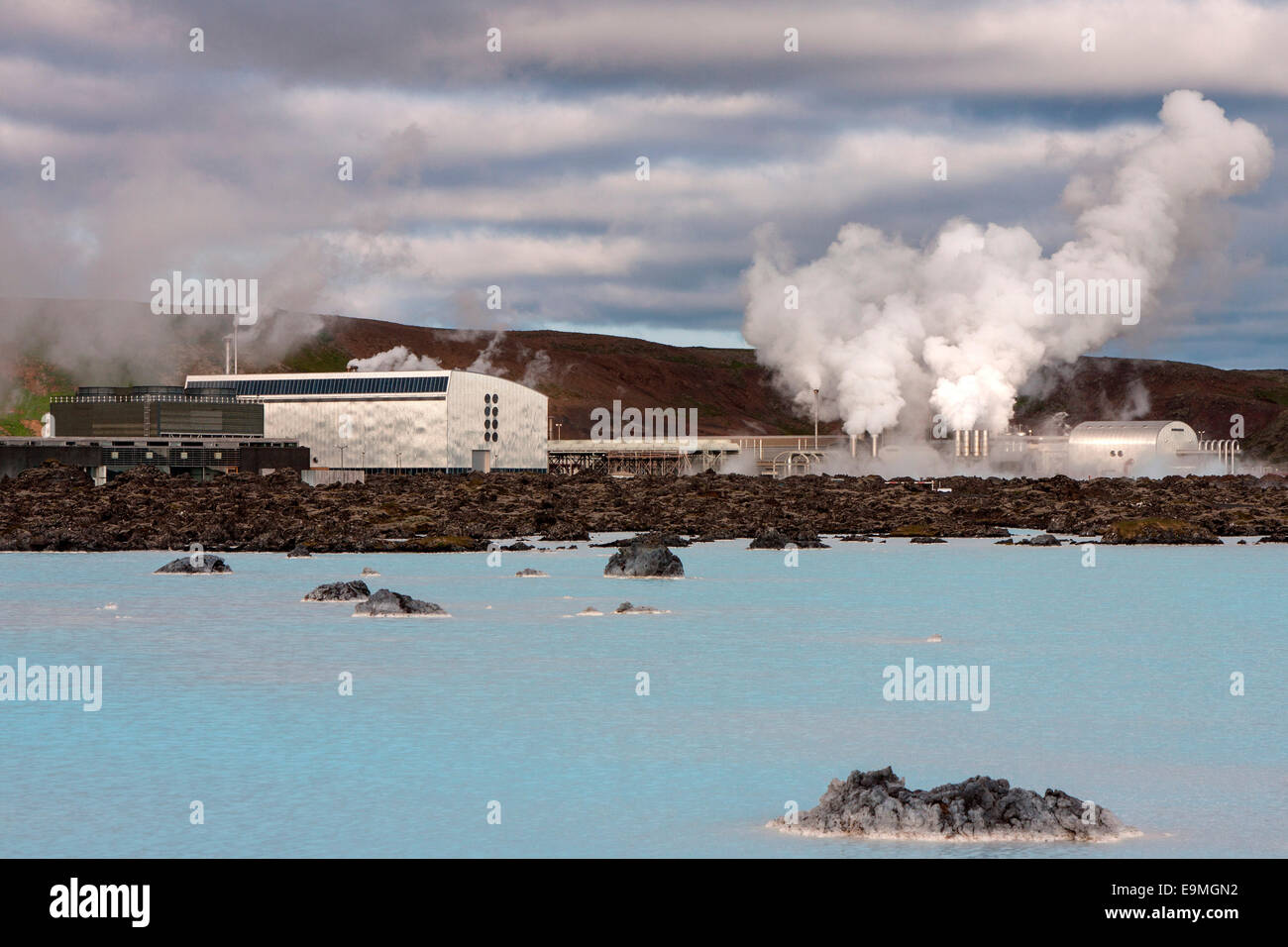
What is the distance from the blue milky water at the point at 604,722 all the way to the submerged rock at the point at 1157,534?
91.6 ft

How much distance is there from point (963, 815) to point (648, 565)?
31470 millimetres

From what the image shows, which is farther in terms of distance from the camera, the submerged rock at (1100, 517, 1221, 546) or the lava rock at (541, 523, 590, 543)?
the lava rock at (541, 523, 590, 543)

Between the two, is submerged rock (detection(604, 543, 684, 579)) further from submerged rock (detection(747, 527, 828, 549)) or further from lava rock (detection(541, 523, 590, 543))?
lava rock (detection(541, 523, 590, 543))

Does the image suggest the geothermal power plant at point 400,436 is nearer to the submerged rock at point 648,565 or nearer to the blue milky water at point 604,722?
the submerged rock at point 648,565

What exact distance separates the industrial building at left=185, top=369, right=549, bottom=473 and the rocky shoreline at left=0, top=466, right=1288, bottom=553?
12.8 meters

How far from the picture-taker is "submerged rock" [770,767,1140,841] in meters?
12.7

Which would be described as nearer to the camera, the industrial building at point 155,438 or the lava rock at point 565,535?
the lava rock at point 565,535

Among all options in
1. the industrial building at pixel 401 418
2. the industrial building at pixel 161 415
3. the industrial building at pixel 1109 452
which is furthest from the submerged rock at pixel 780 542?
the industrial building at pixel 161 415

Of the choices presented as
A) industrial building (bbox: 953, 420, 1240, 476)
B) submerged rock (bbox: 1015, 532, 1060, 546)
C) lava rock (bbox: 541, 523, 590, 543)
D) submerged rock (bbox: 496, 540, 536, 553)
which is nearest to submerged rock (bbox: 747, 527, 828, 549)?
→ lava rock (bbox: 541, 523, 590, 543)

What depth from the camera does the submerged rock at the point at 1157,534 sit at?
65.6 meters

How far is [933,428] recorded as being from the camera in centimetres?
13388
